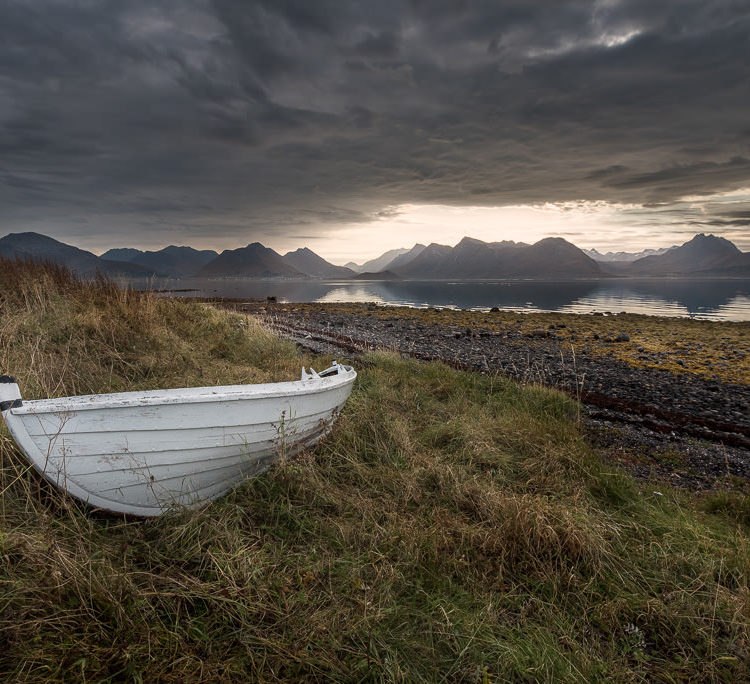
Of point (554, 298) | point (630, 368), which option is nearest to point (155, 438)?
point (630, 368)

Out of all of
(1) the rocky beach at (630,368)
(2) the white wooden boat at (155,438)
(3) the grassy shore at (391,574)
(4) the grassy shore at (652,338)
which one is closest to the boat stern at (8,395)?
(2) the white wooden boat at (155,438)

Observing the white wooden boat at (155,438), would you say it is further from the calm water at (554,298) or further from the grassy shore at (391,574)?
the calm water at (554,298)

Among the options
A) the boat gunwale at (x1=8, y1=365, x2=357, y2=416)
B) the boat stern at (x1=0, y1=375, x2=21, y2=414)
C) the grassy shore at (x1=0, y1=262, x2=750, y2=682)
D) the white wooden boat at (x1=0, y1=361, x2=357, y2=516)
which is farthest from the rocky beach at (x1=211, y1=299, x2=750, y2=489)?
the boat stern at (x1=0, y1=375, x2=21, y2=414)

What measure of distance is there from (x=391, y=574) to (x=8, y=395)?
3.07 metres

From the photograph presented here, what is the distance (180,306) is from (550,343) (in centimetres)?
1457

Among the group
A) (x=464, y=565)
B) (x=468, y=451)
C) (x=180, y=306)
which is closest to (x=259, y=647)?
(x=464, y=565)

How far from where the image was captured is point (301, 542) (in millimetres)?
3408

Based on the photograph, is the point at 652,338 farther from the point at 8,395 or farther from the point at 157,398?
the point at 8,395

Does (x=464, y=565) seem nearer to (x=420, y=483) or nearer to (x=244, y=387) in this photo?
(x=420, y=483)

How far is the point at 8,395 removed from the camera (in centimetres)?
273

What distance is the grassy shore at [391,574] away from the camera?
221 centimetres

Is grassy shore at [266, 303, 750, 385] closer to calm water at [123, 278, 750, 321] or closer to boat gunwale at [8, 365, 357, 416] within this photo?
calm water at [123, 278, 750, 321]

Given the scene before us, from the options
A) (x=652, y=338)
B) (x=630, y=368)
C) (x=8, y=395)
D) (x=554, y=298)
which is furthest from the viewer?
(x=554, y=298)

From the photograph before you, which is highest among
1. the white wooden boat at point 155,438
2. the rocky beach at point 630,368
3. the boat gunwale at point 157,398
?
the boat gunwale at point 157,398
